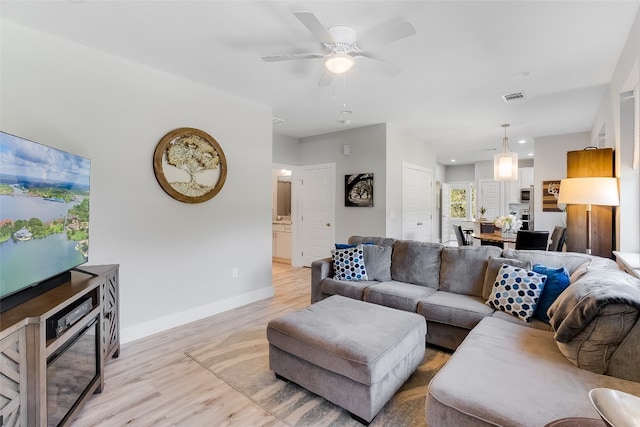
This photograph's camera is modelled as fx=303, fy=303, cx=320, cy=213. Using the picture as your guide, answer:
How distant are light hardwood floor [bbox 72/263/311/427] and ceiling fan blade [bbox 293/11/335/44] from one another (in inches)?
97.3

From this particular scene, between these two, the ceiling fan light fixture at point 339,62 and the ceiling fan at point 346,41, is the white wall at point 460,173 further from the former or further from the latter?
the ceiling fan light fixture at point 339,62

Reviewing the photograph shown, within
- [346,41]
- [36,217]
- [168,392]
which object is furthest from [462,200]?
[36,217]

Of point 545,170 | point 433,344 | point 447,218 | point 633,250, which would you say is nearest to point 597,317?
point 433,344

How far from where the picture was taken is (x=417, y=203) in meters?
6.14

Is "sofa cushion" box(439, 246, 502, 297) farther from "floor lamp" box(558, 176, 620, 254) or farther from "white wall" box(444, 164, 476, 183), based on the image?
"white wall" box(444, 164, 476, 183)

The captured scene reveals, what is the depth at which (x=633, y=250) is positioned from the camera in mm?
2699

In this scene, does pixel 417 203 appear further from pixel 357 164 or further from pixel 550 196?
pixel 550 196

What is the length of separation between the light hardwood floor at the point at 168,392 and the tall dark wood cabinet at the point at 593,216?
3.49 m

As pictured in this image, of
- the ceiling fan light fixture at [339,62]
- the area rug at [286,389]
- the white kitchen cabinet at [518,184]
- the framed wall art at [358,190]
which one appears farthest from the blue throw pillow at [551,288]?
the white kitchen cabinet at [518,184]

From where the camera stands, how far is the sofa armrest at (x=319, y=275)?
3.50 metres

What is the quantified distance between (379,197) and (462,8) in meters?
3.22

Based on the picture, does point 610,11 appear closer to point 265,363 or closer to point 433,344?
point 433,344

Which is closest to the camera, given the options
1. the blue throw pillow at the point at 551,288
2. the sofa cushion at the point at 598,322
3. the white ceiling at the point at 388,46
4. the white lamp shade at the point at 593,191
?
the sofa cushion at the point at 598,322

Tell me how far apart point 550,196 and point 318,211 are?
14.4ft
